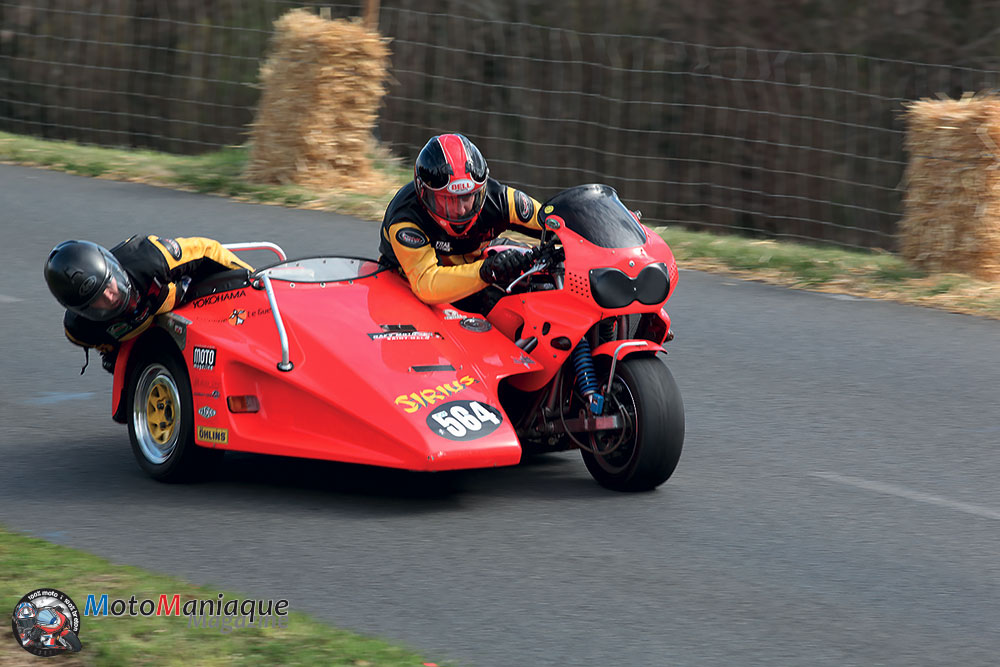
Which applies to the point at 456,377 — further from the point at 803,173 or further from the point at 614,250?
the point at 803,173

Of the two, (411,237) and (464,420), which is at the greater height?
(411,237)

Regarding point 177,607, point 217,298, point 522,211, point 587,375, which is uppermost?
point 522,211

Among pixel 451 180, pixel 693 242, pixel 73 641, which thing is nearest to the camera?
pixel 73 641

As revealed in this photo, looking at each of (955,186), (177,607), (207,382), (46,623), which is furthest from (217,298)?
(955,186)

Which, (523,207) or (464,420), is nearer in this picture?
(464,420)

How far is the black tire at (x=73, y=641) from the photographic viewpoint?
4566 millimetres

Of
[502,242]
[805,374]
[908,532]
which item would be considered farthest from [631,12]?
[908,532]

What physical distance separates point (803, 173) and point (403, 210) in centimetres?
837

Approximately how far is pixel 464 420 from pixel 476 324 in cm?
63

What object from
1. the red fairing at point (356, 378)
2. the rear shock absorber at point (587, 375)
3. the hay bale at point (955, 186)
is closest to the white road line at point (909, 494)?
the rear shock absorber at point (587, 375)

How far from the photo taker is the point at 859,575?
5465mm

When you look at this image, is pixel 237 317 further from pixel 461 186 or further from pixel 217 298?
pixel 461 186

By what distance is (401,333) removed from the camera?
254 inches

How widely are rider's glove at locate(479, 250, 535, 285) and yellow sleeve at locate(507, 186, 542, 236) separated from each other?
658mm
